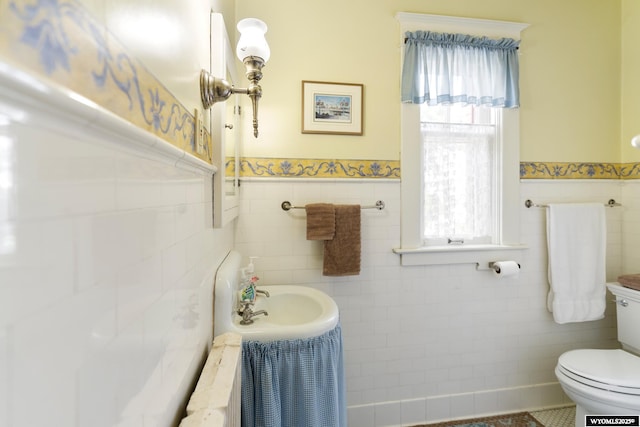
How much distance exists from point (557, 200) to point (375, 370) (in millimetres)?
1574

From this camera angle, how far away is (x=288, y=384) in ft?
3.62

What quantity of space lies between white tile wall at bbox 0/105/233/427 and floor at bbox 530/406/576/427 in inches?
88.8

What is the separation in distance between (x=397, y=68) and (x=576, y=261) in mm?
1645

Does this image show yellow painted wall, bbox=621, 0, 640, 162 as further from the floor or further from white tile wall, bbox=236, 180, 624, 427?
the floor

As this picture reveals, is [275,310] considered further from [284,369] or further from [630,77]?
[630,77]

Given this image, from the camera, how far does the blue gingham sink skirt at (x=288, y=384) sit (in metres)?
1.08

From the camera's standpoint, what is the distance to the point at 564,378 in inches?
61.0

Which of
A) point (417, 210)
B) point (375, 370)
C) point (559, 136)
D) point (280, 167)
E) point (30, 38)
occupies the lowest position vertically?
point (375, 370)

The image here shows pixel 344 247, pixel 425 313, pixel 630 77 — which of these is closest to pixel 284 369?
pixel 344 247

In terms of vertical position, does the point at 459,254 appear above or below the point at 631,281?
above

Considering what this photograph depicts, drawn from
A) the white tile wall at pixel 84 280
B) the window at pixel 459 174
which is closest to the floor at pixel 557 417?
the window at pixel 459 174

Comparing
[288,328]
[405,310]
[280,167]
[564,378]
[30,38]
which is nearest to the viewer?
[30,38]

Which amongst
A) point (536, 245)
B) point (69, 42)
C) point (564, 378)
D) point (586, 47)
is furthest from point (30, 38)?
point (586, 47)

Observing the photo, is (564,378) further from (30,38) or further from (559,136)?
(30,38)
